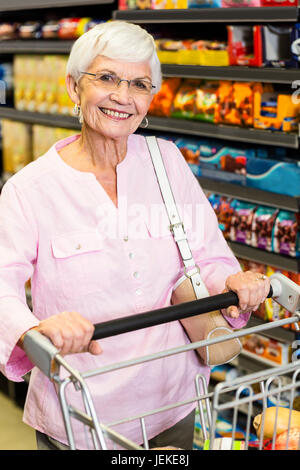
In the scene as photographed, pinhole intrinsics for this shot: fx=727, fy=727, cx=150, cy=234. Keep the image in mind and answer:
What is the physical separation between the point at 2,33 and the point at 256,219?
7.53 feet

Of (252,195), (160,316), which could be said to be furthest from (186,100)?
(160,316)

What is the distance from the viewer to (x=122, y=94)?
1.71m

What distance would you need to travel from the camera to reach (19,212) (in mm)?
1668

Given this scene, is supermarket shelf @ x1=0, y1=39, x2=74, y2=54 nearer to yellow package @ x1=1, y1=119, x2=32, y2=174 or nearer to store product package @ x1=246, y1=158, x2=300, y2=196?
yellow package @ x1=1, y1=119, x2=32, y2=174

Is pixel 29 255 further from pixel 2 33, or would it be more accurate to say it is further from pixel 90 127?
pixel 2 33

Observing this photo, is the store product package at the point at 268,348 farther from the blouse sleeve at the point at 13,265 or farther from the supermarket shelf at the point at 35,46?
the supermarket shelf at the point at 35,46

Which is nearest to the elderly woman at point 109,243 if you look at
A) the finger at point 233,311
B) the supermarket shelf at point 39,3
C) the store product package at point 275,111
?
the finger at point 233,311

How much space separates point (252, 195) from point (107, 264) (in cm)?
139

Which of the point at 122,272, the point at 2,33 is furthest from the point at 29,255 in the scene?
the point at 2,33

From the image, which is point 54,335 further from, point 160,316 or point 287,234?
point 287,234

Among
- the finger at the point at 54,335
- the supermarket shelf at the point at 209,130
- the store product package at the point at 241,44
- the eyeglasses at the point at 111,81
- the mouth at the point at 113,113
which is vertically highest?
the eyeglasses at the point at 111,81

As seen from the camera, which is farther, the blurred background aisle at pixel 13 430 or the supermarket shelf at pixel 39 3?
the blurred background aisle at pixel 13 430

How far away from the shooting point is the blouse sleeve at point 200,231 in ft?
5.99

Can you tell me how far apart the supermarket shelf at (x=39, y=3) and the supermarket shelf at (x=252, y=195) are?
39.4 inches
